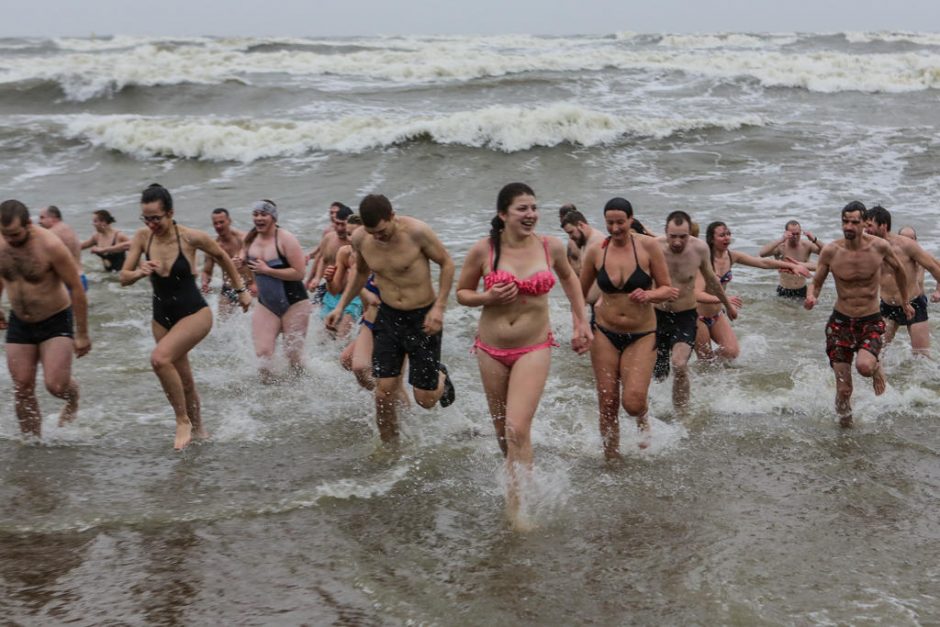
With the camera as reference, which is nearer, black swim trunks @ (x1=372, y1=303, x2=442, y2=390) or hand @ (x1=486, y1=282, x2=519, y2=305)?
hand @ (x1=486, y1=282, x2=519, y2=305)

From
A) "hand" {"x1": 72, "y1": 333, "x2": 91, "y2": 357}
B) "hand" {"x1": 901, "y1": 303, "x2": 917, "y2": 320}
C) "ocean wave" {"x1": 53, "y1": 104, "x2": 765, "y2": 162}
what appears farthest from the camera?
"ocean wave" {"x1": 53, "y1": 104, "x2": 765, "y2": 162}

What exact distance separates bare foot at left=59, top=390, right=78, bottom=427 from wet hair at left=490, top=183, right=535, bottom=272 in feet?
12.0

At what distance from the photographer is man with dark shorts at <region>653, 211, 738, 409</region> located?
7.51 m

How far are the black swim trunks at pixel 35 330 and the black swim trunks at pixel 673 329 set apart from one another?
15.1 feet

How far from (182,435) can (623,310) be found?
11.1ft

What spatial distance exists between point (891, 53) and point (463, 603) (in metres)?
40.2

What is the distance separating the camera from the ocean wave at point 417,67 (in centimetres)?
3089

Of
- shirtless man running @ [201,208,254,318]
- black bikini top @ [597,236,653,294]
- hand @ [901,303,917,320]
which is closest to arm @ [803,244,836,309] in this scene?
hand @ [901,303,917,320]

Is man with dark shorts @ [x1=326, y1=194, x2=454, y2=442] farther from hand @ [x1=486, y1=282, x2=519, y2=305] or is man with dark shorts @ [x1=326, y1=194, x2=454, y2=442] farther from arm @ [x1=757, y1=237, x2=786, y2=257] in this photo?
arm @ [x1=757, y1=237, x2=786, y2=257]

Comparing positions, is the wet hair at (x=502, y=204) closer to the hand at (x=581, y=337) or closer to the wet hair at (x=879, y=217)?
the hand at (x=581, y=337)

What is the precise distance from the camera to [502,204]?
5668mm

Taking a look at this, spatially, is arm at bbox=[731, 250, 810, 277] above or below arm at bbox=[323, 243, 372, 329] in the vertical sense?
below

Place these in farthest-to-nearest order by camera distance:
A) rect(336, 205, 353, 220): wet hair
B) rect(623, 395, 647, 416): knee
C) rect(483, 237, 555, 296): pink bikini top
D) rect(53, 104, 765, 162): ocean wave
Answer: rect(53, 104, 765, 162): ocean wave, rect(336, 205, 353, 220): wet hair, rect(623, 395, 647, 416): knee, rect(483, 237, 555, 296): pink bikini top

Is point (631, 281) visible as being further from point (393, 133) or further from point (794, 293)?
point (393, 133)
